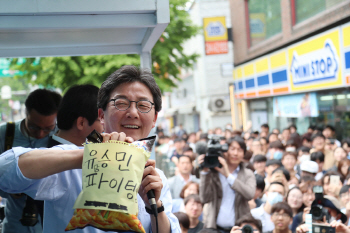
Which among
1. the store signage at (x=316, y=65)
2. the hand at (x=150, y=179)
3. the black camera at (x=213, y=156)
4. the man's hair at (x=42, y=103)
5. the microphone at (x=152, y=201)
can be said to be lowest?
the black camera at (x=213, y=156)

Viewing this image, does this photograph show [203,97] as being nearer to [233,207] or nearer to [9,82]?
[9,82]

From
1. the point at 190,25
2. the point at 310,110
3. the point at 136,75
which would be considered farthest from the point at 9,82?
the point at 136,75

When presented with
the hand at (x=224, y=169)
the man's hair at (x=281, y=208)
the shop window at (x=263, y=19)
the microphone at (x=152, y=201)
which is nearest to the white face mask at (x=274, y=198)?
the man's hair at (x=281, y=208)

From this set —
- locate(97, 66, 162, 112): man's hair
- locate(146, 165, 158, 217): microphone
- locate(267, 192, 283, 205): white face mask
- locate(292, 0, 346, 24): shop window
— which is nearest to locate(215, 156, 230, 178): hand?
locate(267, 192, 283, 205): white face mask

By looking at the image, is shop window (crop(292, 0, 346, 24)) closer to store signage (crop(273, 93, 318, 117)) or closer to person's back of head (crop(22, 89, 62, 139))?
store signage (crop(273, 93, 318, 117))

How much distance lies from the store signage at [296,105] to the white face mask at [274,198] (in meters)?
6.46

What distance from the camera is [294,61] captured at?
12031mm

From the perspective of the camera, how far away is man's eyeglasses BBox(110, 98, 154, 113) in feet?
5.50

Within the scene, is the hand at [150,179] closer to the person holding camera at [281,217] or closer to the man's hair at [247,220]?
the man's hair at [247,220]

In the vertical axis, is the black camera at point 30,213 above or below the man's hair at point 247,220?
above

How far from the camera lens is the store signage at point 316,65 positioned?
9.37m

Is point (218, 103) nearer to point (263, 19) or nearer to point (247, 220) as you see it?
Answer: point (263, 19)

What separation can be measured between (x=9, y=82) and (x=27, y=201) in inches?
1137

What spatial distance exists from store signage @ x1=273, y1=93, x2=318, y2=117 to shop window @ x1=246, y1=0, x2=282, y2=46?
258cm
